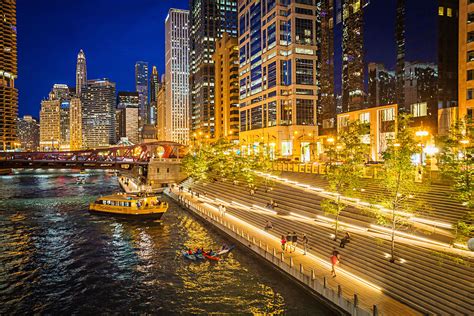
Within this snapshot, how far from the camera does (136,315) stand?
24.0 m

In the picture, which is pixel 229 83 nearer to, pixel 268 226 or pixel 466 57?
pixel 466 57

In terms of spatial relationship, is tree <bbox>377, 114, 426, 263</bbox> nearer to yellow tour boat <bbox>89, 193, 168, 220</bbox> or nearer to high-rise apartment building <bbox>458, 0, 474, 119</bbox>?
high-rise apartment building <bbox>458, 0, 474, 119</bbox>

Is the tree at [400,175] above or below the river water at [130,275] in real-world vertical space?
above

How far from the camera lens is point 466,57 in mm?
54094

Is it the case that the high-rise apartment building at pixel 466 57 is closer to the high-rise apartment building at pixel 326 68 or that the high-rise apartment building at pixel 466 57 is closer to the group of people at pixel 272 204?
the group of people at pixel 272 204

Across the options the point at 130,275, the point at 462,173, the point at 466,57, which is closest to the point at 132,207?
the point at 130,275

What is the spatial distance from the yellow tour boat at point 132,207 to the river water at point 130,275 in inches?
122

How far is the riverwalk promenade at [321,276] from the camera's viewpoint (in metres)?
20.7

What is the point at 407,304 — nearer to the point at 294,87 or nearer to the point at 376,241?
the point at 376,241

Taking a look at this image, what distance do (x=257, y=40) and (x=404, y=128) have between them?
311ft

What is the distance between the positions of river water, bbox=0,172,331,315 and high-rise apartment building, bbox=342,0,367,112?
48.4 m

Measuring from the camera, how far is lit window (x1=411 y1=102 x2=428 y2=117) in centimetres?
6044

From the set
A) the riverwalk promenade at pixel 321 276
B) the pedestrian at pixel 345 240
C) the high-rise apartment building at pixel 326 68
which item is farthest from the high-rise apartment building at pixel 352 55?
the pedestrian at pixel 345 240

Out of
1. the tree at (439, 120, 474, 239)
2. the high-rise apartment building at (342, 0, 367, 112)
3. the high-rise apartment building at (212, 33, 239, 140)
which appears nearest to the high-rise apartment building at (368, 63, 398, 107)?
the high-rise apartment building at (342, 0, 367, 112)
